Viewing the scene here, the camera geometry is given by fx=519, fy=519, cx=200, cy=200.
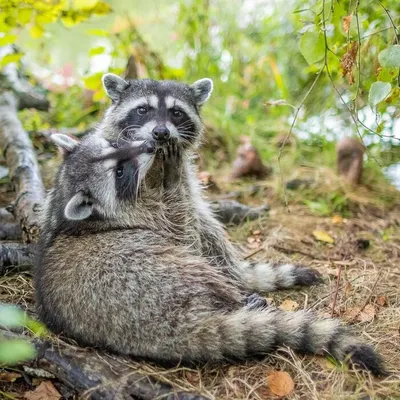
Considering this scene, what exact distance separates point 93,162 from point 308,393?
199cm

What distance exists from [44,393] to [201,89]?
291cm

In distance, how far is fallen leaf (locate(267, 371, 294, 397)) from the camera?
259 centimetres

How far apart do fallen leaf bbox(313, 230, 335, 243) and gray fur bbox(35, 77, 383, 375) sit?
3.17 feet

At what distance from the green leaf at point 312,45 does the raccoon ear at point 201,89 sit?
5.38 feet

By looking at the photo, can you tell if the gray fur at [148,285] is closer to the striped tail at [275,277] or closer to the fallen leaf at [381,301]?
the striped tail at [275,277]

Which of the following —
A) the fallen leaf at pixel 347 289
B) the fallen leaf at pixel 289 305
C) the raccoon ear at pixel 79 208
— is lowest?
the fallen leaf at pixel 289 305

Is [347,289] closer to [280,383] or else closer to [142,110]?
[280,383]

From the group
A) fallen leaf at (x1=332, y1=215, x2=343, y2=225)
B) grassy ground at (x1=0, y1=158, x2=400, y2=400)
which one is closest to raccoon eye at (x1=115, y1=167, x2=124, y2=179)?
grassy ground at (x1=0, y1=158, x2=400, y2=400)

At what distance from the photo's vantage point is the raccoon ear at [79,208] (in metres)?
3.19

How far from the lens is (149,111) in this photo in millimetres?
4211

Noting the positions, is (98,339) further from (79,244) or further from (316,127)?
(316,127)

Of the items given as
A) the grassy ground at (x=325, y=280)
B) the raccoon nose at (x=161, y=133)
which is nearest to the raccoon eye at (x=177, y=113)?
the raccoon nose at (x=161, y=133)

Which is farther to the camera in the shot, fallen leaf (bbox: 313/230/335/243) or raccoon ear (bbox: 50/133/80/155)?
fallen leaf (bbox: 313/230/335/243)

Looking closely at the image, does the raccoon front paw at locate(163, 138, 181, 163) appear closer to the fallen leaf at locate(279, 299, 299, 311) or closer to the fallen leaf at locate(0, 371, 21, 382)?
the fallen leaf at locate(279, 299, 299, 311)
